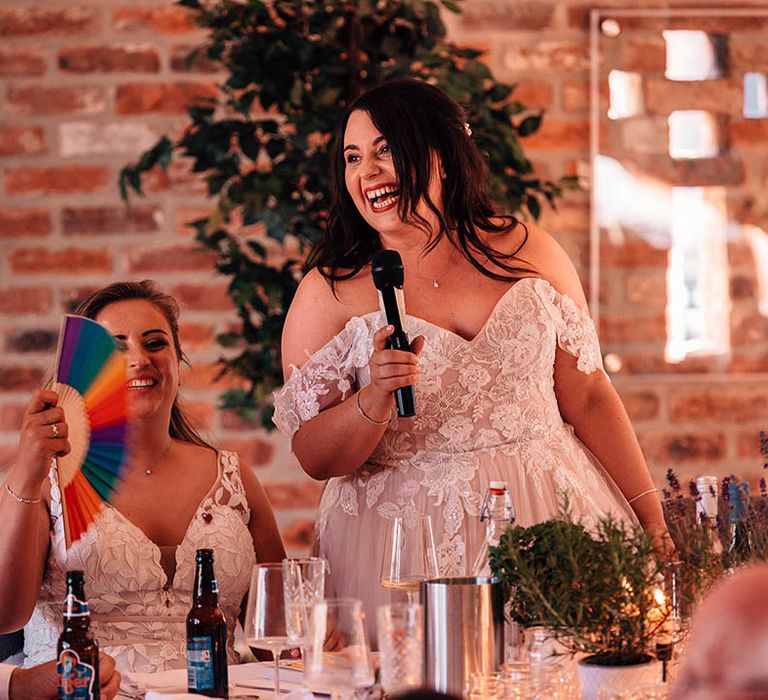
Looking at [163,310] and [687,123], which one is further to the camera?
[687,123]

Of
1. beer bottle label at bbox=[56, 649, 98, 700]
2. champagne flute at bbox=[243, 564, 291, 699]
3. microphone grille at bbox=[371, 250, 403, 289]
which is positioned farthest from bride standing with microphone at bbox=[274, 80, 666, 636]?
beer bottle label at bbox=[56, 649, 98, 700]

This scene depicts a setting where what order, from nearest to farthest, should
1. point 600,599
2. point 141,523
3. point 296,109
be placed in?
point 600,599 → point 141,523 → point 296,109

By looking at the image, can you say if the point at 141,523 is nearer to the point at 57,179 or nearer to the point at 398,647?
the point at 398,647

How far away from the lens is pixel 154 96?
156 inches

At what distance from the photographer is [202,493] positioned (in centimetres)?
254

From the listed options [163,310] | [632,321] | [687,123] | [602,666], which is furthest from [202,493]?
[687,123]

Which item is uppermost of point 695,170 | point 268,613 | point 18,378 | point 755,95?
point 755,95

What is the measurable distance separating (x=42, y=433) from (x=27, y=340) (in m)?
1.96

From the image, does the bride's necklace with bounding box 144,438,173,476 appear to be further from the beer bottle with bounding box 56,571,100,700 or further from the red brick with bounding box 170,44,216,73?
the red brick with bounding box 170,44,216,73

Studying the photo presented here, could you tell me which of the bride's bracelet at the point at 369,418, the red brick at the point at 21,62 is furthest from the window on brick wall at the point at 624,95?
the bride's bracelet at the point at 369,418

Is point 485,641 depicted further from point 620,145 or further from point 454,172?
point 620,145

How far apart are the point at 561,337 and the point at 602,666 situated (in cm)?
111

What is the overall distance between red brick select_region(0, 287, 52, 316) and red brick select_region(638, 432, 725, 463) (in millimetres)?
1835

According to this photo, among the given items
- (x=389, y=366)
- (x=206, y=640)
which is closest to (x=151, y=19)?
(x=389, y=366)
